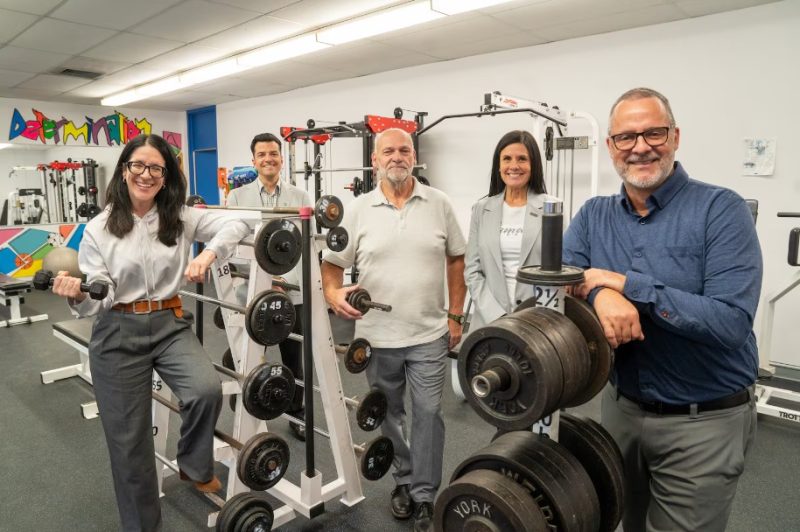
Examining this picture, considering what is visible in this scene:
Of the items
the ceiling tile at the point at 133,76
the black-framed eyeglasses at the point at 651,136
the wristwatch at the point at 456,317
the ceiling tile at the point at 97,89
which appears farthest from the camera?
the ceiling tile at the point at 97,89

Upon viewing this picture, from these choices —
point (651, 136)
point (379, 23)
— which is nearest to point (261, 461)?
point (651, 136)

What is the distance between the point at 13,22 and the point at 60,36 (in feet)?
1.29

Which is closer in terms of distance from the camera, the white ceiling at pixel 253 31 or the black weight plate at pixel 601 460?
the black weight plate at pixel 601 460

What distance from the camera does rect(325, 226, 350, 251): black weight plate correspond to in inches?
82.6

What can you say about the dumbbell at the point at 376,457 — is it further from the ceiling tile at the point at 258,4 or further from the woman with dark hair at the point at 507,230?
the ceiling tile at the point at 258,4

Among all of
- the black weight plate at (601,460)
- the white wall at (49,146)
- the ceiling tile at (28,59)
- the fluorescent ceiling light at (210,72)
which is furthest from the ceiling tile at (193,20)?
the black weight plate at (601,460)

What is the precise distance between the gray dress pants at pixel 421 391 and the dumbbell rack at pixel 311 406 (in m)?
0.19

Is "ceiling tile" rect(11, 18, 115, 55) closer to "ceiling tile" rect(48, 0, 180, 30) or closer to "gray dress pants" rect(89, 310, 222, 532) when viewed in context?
"ceiling tile" rect(48, 0, 180, 30)

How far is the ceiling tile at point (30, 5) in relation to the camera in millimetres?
3664

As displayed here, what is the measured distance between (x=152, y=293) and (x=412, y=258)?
38.2 inches

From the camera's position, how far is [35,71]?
5883mm

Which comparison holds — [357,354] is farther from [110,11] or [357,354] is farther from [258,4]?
[110,11]

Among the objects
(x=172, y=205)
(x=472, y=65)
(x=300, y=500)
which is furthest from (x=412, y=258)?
(x=472, y=65)

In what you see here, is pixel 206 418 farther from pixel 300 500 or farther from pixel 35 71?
pixel 35 71
